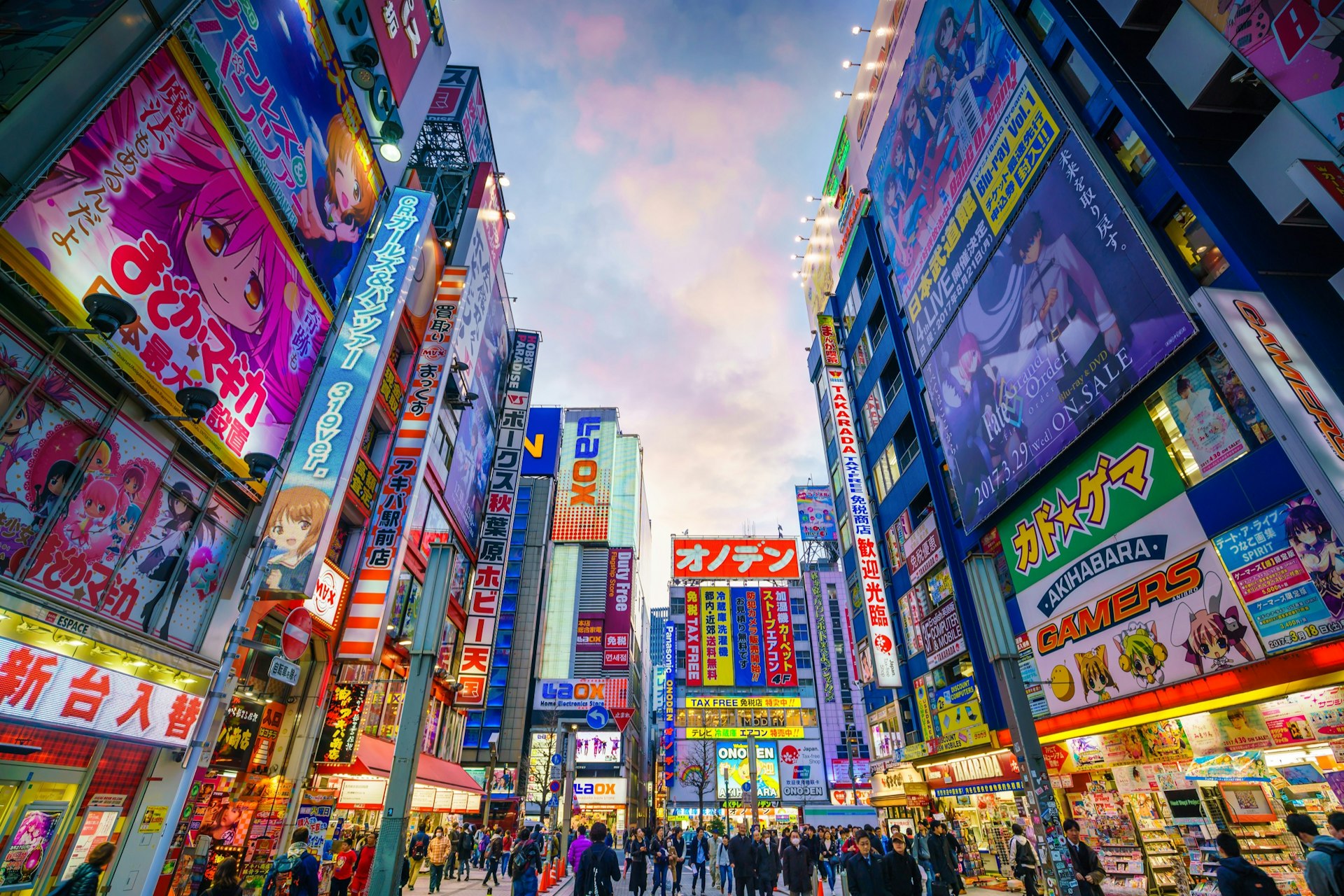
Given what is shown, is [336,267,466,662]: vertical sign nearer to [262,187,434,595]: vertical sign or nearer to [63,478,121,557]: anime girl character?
[262,187,434,595]: vertical sign

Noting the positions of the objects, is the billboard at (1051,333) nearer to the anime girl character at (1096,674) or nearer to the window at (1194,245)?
the window at (1194,245)

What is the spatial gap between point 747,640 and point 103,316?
56.2 meters

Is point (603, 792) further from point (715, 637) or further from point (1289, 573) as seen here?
point (1289, 573)

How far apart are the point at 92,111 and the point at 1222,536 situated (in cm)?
1852

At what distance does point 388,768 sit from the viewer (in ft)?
66.1

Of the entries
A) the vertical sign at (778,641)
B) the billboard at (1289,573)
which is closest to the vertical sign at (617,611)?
the vertical sign at (778,641)

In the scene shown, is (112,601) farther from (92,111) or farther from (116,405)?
(92,111)

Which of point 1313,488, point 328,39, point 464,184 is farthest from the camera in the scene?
point 464,184

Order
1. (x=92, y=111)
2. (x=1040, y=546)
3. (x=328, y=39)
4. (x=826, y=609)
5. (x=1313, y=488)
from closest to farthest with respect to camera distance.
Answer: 1. (x=1313, y=488)
2. (x=92, y=111)
3. (x=328, y=39)
4. (x=1040, y=546)
5. (x=826, y=609)

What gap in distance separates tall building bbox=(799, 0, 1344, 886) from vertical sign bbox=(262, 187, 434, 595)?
1459 centimetres

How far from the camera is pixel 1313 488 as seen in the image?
280 inches

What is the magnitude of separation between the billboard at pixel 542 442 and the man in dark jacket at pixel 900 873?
30.9 meters

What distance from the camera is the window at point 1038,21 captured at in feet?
48.8

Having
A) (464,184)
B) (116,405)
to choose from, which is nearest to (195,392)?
(116,405)
